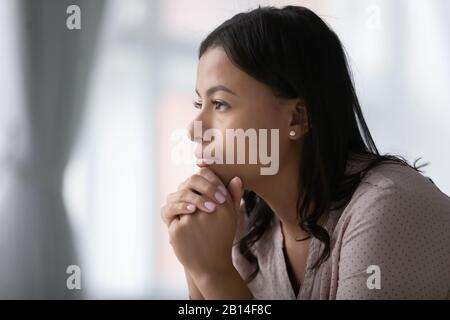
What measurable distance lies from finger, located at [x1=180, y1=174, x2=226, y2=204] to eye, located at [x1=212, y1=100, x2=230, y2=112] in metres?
0.14

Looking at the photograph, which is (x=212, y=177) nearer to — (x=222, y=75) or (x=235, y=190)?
(x=235, y=190)

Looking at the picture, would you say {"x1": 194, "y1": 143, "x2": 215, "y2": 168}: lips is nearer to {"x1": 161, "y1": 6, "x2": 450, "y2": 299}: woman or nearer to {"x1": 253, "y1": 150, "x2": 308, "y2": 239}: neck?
{"x1": 161, "y1": 6, "x2": 450, "y2": 299}: woman

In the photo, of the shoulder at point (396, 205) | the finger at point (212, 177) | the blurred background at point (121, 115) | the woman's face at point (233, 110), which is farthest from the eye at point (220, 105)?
the blurred background at point (121, 115)

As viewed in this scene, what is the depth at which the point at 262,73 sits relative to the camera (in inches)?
39.8

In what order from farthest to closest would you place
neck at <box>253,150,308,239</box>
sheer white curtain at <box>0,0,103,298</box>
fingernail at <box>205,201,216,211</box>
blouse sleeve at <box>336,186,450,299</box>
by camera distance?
sheer white curtain at <box>0,0,103,298</box> → neck at <box>253,150,308,239</box> → fingernail at <box>205,201,216,211</box> → blouse sleeve at <box>336,186,450,299</box>

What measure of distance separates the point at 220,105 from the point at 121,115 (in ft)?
2.84

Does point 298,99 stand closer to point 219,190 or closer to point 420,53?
point 219,190

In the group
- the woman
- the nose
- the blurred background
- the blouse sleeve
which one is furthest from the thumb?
the blurred background

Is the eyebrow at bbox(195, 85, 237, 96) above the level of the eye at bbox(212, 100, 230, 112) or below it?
above

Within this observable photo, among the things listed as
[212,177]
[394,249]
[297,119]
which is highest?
[297,119]

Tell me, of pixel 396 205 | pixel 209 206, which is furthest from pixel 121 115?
pixel 396 205

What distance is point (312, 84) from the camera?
103cm

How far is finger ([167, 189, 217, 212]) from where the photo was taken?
0.96 metres
